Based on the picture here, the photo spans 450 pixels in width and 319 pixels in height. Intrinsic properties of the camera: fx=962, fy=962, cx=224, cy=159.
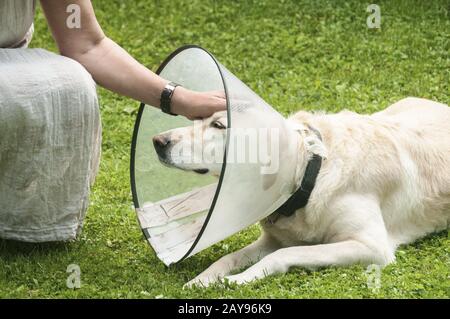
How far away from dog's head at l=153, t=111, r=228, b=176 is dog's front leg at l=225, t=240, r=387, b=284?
1.74ft

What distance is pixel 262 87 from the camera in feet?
27.0

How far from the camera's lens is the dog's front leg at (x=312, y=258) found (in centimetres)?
469

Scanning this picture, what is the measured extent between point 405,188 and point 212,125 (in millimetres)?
1239

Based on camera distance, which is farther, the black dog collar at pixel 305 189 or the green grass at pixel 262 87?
the black dog collar at pixel 305 189

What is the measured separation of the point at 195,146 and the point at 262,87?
11.5 ft

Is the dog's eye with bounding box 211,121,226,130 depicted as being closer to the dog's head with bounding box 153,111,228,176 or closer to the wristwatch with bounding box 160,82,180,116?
the dog's head with bounding box 153,111,228,176

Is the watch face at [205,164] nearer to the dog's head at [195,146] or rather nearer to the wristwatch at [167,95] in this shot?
the dog's head at [195,146]

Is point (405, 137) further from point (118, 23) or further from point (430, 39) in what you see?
point (118, 23)

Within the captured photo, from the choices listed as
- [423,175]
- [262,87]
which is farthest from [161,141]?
[262,87]

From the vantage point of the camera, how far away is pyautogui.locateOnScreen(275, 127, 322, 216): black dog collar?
4.95 m

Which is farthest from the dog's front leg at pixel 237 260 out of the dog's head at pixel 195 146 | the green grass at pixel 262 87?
Answer: the dog's head at pixel 195 146

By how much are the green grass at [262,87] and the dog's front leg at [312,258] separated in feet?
0.18
